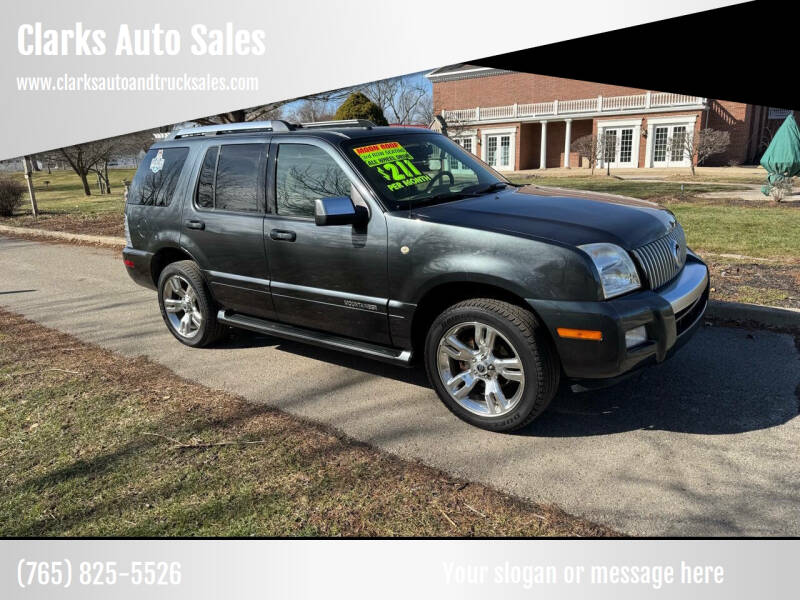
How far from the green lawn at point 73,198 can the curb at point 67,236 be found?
3.31 m

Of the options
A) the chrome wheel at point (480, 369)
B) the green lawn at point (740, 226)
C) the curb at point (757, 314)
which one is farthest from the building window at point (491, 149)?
the chrome wheel at point (480, 369)

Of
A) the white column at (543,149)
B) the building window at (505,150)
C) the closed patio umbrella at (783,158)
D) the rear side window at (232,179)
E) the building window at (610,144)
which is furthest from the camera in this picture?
the building window at (505,150)

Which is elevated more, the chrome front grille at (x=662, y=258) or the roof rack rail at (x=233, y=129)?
the roof rack rail at (x=233, y=129)

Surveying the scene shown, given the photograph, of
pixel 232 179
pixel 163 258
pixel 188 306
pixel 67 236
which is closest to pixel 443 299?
pixel 232 179

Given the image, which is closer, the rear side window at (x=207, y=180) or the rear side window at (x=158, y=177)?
the rear side window at (x=207, y=180)

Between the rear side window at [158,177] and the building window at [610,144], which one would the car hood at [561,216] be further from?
the building window at [610,144]

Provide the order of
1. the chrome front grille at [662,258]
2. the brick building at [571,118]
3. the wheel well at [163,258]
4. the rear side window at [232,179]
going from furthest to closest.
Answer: the brick building at [571,118], the wheel well at [163,258], the rear side window at [232,179], the chrome front grille at [662,258]

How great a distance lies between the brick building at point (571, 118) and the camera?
127 feet

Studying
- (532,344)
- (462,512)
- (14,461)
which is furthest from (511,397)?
(14,461)

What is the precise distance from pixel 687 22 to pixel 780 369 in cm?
314

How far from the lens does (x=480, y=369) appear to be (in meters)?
3.88

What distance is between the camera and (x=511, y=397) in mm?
3904

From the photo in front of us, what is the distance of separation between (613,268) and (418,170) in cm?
167

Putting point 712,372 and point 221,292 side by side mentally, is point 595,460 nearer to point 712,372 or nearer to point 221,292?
point 712,372
